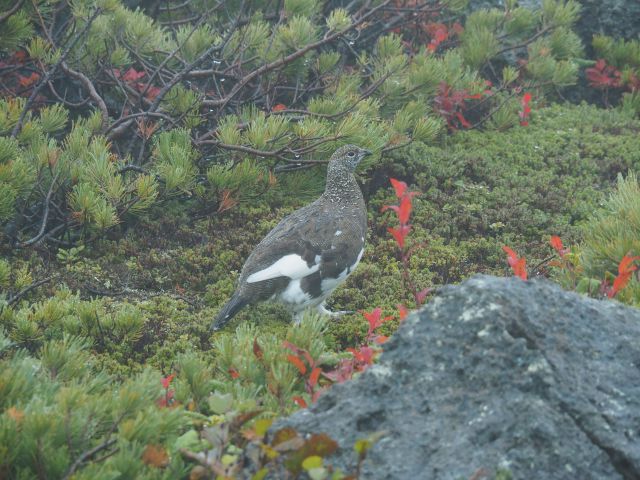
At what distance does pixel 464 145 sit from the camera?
317 inches

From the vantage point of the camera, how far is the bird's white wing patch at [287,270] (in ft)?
17.1

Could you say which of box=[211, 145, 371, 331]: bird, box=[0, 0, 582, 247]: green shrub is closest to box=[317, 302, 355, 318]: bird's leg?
box=[211, 145, 371, 331]: bird

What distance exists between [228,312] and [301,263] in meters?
0.52

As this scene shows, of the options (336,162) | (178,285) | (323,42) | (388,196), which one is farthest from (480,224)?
(178,285)

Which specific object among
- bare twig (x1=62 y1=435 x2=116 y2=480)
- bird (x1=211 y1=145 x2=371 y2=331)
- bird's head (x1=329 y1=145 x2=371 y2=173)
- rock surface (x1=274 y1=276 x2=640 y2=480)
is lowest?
bird (x1=211 y1=145 x2=371 y2=331)

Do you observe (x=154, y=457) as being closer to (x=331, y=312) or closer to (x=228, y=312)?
(x=228, y=312)

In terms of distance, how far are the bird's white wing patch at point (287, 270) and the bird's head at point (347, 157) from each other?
100cm

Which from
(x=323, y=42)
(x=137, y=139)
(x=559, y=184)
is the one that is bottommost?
(x=559, y=184)

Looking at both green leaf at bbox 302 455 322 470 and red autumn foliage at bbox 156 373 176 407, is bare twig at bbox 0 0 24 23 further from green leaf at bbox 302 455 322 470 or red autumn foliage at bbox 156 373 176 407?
green leaf at bbox 302 455 322 470

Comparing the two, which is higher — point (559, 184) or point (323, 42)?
point (323, 42)

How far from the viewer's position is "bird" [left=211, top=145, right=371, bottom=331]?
5219mm

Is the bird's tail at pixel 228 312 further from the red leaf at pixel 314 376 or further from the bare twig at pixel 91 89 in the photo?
the bare twig at pixel 91 89

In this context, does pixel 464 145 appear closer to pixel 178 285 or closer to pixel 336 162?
pixel 336 162

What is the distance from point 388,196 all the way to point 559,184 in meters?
1.46
